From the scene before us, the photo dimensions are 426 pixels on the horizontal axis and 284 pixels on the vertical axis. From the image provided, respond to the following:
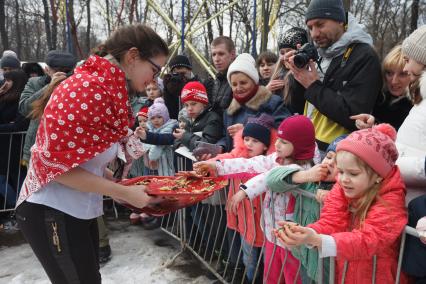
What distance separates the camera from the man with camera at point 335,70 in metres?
2.44

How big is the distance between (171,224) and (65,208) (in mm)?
2766

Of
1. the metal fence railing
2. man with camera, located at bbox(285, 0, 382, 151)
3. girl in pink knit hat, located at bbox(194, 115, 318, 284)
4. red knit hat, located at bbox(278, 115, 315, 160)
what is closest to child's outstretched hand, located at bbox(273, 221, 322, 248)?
the metal fence railing

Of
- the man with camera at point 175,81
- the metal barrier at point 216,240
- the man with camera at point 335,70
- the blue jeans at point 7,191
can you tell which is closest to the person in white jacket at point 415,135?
the man with camera at point 335,70

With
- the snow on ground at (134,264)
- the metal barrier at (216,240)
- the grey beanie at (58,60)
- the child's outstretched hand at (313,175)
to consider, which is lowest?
the snow on ground at (134,264)

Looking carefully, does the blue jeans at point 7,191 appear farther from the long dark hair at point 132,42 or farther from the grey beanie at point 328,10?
the grey beanie at point 328,10

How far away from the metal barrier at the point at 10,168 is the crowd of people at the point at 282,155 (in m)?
2.21

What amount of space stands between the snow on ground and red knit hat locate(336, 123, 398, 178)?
2.07m

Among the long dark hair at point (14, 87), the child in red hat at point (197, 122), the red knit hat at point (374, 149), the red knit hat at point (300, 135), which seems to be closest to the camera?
the red knit hat at point (374, 149)

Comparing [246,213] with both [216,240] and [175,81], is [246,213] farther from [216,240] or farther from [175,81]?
[175,81]

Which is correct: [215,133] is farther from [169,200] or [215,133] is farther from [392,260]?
[392,260]

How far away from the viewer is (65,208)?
1.70m

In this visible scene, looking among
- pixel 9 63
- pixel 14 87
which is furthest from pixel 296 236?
pixel 9 63

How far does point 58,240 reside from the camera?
1.71 m

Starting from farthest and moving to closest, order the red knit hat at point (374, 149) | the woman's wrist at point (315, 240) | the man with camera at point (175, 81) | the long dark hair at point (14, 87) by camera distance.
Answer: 1. the man with camera at point (175, 81)
2. the long dark hair at point (14, 87)
3. the red knit hat at point (374, 149)
4. the woman's wrist at point (315, 240)
